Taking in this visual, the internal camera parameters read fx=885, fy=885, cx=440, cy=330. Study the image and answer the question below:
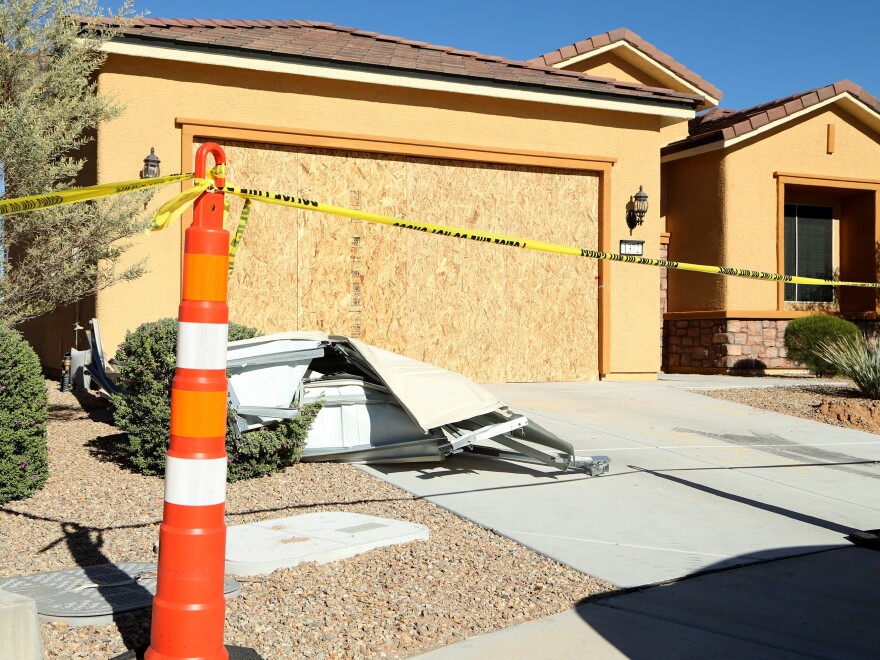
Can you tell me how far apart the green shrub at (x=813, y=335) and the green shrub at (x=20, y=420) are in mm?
12395

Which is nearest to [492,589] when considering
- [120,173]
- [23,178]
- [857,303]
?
[23,178]

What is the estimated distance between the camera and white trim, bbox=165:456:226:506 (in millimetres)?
3049

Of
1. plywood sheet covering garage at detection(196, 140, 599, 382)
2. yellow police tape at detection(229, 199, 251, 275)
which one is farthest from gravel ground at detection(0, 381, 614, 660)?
plywood sheet covering garage at detection(196, 140, 599, 382)

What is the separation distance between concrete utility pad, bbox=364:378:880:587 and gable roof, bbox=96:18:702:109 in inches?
188

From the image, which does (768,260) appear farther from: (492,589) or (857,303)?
(492,589)

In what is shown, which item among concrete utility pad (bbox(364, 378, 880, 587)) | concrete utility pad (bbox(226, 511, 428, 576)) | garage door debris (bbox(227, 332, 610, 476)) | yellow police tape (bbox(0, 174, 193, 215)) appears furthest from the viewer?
garage door debris (bbox(227, 332, 610, 476))

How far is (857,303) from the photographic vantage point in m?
17.1

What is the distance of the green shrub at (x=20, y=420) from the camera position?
5.75 m

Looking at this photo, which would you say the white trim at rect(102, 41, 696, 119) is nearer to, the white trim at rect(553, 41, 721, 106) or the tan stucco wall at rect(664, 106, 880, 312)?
the tan stucco wall at rect(664, 106, 880, 312)

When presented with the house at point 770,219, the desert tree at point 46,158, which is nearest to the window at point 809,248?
the house at point 770,219

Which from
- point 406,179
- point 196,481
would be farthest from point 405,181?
point 196,481

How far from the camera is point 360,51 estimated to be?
12047 mm

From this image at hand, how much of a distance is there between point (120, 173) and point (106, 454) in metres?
4.64

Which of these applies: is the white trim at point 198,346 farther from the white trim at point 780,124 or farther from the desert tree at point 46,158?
the white trim at point 780,124
